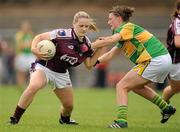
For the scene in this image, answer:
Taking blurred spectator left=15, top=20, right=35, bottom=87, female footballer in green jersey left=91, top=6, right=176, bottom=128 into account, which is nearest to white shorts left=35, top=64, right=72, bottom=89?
female footballer in green jersey left=91, top=6, right=176, bottom=128

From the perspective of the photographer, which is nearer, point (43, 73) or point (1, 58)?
point (43, 73)

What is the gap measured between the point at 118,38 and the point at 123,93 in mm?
890

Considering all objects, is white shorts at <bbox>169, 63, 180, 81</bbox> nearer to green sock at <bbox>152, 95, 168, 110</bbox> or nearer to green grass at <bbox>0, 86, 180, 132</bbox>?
green sock at <bbox>152, 95, 168, 110</bbox>

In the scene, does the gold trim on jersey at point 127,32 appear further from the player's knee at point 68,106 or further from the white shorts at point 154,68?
the player's knee at point 68,106

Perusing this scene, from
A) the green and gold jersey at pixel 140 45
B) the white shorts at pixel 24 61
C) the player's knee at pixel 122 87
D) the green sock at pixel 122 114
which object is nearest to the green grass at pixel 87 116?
the green sock at pixel 122 114

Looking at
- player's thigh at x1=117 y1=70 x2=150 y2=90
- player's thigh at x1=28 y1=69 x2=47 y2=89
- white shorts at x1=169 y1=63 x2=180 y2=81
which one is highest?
player's thigh at x1=28 y1=69 x2=47 y2=89

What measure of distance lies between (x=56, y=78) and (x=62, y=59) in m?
0.34

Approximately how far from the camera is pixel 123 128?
10664mm

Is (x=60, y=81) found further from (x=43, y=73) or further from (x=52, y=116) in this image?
(x=52, y=116)

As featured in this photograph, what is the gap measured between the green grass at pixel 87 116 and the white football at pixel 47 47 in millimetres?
1208

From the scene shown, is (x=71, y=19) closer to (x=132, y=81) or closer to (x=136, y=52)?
(x=136, y=52)

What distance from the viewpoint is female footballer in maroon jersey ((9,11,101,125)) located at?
10.8 m

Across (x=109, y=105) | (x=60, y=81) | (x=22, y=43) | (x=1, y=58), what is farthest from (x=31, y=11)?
(x=60, y=81)

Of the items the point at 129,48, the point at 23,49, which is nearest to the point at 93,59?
the point at 129,48
